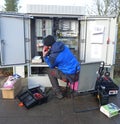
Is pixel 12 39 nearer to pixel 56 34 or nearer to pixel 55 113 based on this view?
pixel 56 34

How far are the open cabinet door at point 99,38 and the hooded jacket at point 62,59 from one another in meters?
0.82

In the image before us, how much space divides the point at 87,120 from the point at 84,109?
367 mm

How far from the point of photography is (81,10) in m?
3.86

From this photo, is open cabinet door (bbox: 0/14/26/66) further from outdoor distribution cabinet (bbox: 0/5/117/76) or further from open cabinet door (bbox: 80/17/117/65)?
open cabinet door (bbox: 80/17/117/65)

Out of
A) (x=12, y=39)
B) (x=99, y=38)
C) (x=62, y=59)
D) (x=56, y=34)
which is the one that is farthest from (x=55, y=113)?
(x=56, y=34)

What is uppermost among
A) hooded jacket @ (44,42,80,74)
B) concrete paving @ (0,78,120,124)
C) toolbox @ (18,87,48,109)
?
hooded jacket @ (44,42,80,74)

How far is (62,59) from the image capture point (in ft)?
10.7

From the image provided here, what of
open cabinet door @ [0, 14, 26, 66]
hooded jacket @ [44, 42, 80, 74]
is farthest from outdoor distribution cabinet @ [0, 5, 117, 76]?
hooded jacket @ [44, 42, 80, 74]

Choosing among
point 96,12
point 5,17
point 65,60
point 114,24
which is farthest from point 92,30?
point 96,12

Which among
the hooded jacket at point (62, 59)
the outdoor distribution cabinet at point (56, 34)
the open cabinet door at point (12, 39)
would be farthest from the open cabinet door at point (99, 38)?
the open cabinet door at point (12, 39)

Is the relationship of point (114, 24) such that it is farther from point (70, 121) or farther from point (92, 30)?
point (70, 121)

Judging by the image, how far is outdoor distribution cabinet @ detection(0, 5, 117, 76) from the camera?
142 inches

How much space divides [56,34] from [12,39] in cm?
114

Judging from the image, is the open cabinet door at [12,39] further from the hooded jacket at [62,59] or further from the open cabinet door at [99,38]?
the open cabinet door at [99,38]
